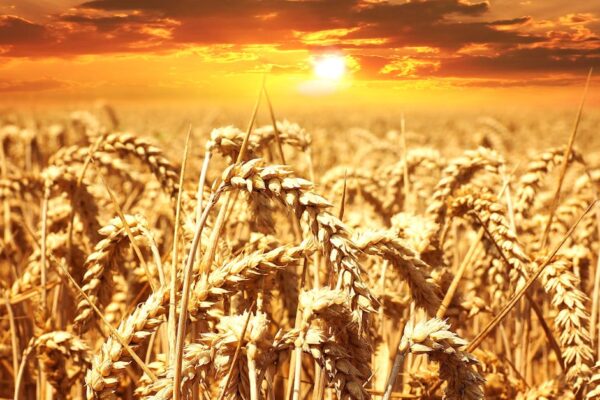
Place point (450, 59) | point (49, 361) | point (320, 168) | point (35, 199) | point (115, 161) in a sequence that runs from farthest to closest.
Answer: point (320, 168), point (35, 199), point (115, 161), point (450, 59), point (49, 361)

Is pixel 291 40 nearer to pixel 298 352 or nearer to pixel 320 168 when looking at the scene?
pixel 298 352

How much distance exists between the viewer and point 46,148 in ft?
21.9

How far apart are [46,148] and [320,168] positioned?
9.41 ft

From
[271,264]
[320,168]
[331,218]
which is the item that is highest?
[331,218]

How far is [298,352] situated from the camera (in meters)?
1.34

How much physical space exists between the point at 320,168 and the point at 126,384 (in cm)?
455

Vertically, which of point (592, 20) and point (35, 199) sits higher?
point (592, 20)

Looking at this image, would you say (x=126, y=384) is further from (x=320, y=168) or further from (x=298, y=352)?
(x=320, y=168)

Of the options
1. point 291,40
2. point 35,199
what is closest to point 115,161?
point 35,199

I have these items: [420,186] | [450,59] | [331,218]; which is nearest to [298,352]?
[331,218]

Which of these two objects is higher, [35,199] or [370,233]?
[370,233]

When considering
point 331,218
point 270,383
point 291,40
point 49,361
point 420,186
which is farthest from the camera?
point 420,186

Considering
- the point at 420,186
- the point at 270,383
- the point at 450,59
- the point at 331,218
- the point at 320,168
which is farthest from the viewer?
the point at 320,168

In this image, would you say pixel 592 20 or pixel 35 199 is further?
pixel 35 199
